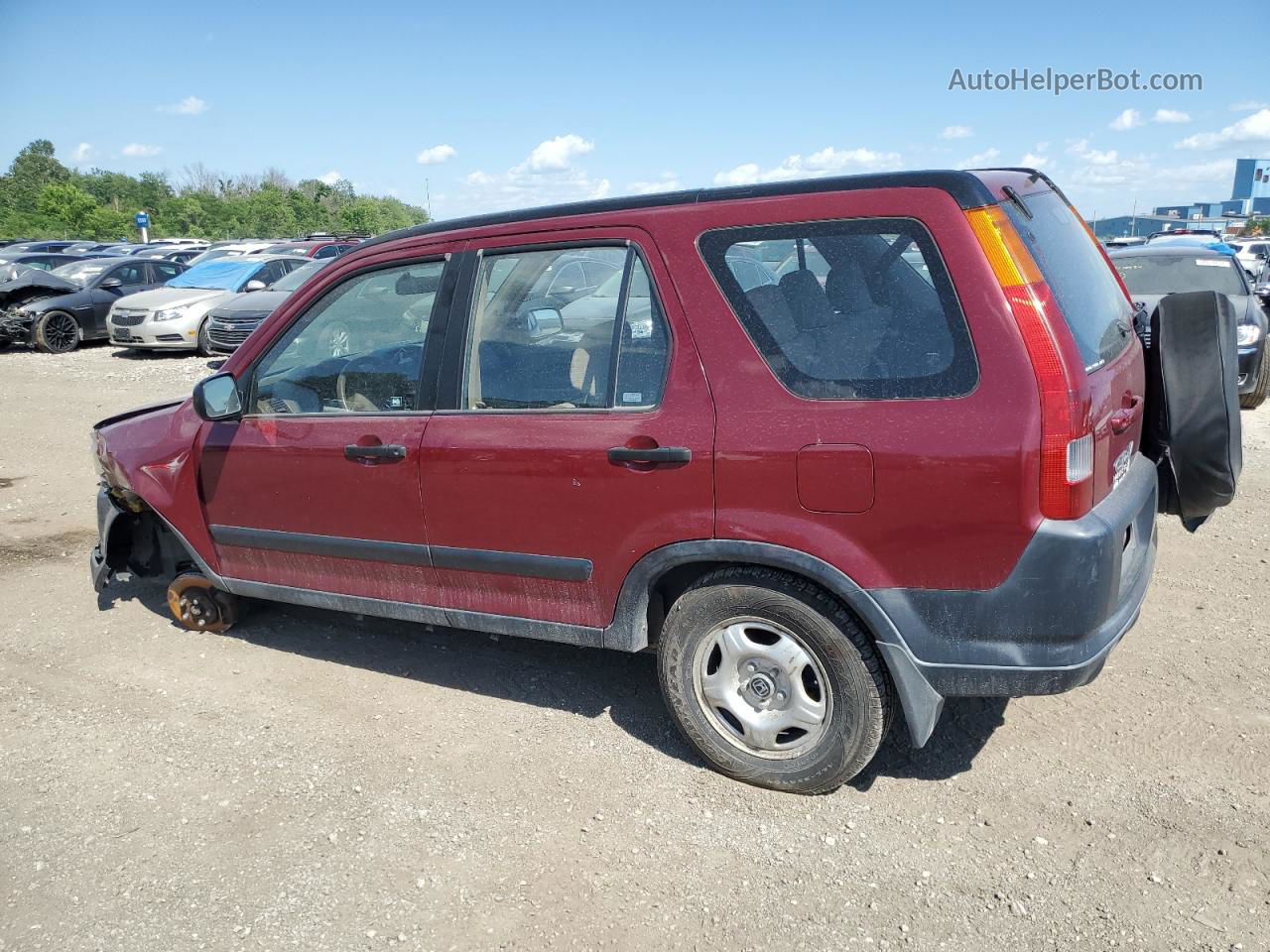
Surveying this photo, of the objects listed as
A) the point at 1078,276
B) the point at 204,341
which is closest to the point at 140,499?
the point at 1078,276

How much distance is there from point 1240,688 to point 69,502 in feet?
24.3

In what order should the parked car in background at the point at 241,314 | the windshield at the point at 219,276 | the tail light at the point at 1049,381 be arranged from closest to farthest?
1. the tail light at the point at 1049,381
2. the parked car in background at the point at 241,314
3. the windshield at the point at 219,276

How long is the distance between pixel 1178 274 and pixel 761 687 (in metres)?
9.18

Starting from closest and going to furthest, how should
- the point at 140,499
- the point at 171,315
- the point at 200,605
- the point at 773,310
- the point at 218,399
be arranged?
the point at 773,310, the point at 218,399, the point at 140,499, the point at 200,605, the point at 171,315

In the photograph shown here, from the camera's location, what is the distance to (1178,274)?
1010cm

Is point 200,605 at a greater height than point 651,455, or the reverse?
point 651,455

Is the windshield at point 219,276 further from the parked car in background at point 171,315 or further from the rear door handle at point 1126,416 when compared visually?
the rear door handle at point 1126,416

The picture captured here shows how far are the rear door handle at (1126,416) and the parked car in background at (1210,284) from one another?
6446 millimetres

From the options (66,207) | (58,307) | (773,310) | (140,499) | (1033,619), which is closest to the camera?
(1033,619)


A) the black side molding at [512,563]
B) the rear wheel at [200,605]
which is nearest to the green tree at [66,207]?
the rear wheel at [200,605]

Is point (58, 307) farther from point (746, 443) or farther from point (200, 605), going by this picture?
point (746, 443)

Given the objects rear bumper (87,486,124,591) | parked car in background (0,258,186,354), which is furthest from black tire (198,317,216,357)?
rear bumper (87,486,124,591)

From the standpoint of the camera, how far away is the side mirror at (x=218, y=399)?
12.8ft

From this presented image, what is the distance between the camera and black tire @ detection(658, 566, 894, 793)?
2996 mm
